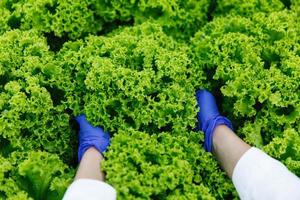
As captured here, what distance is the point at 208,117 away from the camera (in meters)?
3.48

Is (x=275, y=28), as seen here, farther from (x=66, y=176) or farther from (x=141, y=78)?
(x=66, y=176)

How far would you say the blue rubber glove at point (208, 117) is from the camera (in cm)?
342

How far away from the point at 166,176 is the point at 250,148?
0.57m

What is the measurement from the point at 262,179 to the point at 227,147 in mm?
423

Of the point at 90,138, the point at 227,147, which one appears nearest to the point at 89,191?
the point at 90,138

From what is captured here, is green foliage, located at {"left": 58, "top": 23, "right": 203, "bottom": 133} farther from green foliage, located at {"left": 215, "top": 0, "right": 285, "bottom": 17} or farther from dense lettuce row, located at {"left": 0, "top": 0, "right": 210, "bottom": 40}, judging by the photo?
green foliage, located at {"left": 215, "top": 0, "right": 285, "bottom": 17}

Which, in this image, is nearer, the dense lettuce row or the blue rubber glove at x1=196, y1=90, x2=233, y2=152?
the blue rubber glove at x1=196, y1=90, x2=233, y2=152

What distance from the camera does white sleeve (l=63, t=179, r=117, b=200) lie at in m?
2.74

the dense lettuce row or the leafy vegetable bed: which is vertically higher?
the dense lettuce row

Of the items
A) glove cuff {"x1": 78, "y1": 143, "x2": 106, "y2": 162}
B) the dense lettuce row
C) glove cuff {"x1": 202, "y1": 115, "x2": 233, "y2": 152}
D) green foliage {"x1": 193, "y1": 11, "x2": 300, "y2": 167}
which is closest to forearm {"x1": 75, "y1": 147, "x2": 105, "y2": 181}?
glove cuff {"x1": 78, "y1": 143, "x2": 106, "y2": 162}

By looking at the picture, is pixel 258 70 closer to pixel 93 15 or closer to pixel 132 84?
pixel 132 84

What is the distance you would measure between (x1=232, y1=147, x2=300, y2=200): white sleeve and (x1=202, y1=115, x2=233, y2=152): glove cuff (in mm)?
368

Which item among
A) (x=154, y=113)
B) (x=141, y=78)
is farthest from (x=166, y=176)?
(x=141, y=78)

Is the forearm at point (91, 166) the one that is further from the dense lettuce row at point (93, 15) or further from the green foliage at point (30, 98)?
the dense lettuce row at point (93, 15)
